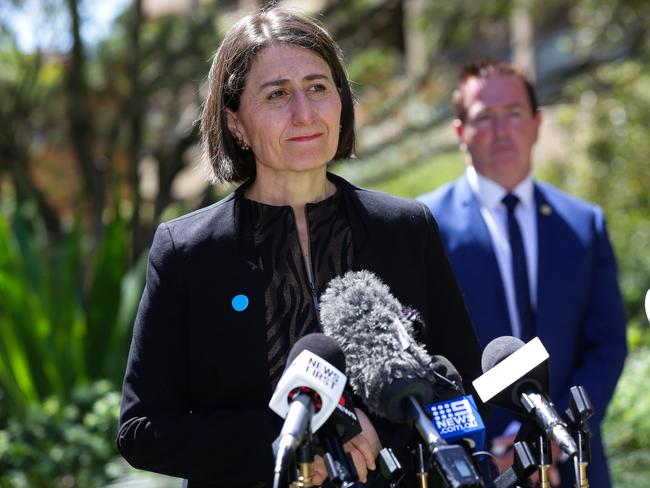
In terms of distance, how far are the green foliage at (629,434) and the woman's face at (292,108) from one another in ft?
12.7

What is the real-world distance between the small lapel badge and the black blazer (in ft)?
5.91

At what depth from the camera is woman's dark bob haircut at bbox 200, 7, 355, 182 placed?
9.52 ft

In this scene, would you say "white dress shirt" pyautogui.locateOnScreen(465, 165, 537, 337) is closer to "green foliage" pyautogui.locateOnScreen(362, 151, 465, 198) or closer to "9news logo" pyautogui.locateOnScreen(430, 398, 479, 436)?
"9news logo" pyautogui.locateOnScreen(430, 398, 479, 436)

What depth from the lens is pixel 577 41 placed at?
12.4m

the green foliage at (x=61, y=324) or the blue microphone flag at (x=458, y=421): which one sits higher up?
the blue microphone flag at (x=458, y=421)

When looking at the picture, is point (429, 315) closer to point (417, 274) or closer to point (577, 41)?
point (417, 274)

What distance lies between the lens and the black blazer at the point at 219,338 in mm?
2678

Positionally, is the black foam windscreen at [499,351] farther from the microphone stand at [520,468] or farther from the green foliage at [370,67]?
the green foliage at [370,67]

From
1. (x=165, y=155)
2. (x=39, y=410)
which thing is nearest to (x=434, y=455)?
(x=39, y=410)

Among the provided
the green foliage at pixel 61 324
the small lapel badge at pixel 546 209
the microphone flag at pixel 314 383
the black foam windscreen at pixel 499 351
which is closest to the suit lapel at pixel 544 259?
the small lapel badge at pixel 546 209

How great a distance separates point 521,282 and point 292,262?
184 centimetres

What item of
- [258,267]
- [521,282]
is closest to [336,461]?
[258,267]

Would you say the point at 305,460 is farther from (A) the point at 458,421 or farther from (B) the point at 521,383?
(B) the point at 521,383

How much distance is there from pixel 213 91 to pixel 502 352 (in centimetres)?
112
